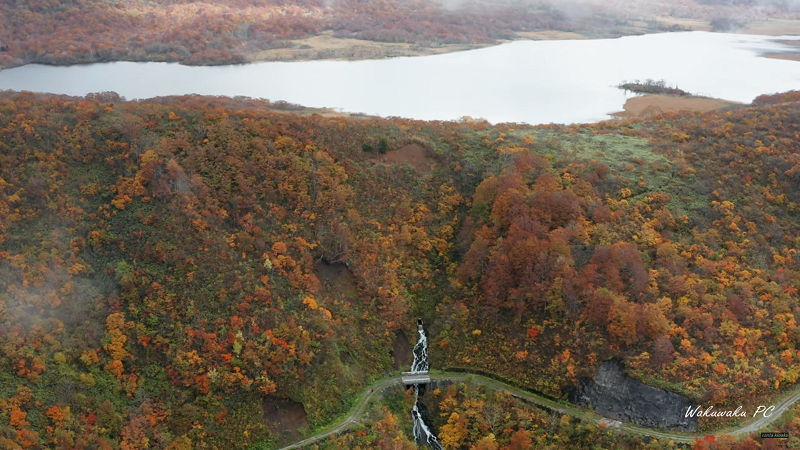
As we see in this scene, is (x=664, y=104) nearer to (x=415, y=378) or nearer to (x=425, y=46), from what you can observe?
(x=425, y=46)

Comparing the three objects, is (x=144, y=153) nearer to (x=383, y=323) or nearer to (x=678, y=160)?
(x=383, y=323)

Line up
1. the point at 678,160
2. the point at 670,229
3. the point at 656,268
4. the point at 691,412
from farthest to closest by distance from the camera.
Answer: the point at 678,160 → the point at 670,229 → the point at 656,268 → the point at 691,412

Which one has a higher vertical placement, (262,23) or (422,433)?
(262,23)

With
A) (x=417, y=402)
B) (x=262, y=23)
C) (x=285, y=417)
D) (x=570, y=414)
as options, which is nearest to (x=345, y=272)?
(x=417, y=402)

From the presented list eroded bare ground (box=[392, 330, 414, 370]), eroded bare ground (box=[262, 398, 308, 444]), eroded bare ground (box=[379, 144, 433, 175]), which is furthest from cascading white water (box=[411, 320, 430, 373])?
eroded bare ground (box=[379, 144, 433, 175])

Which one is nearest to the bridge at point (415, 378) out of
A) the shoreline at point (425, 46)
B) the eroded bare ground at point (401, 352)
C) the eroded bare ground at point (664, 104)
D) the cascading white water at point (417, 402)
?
the cascading white water at point (417, 402)

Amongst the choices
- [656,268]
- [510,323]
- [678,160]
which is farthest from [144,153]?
[678,160]
